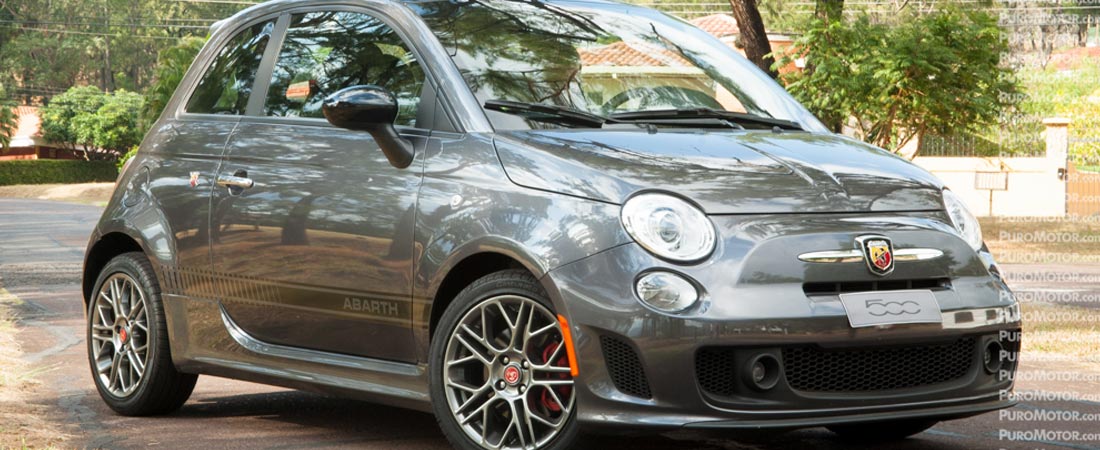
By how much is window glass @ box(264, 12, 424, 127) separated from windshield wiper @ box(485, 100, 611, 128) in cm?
38

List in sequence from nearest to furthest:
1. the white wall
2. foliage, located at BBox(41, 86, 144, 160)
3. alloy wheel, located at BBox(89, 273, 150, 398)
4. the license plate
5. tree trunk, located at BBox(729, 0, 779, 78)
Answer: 1. the license plate
2. alloy wheel, located at BBox(89, 273, 150, 398)
3. tree trunk, located at BBox(729, 0, 779, 78)
4. the white wall
5. foliage, located at BBox(41, 86, 144, 160)

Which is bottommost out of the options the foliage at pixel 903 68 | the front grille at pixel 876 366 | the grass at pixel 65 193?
the grass at pixel 65 193

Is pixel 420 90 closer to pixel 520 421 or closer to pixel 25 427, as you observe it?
pixel 520 421

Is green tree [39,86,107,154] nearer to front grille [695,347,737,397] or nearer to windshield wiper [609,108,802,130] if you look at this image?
windshield wiper [609,108,802,130]

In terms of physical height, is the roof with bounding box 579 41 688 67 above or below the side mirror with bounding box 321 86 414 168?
above

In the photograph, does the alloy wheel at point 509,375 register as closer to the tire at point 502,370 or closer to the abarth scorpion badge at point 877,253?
the tire at point 502,370

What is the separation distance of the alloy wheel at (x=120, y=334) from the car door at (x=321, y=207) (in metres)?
0.76

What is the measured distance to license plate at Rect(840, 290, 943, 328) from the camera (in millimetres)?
4520

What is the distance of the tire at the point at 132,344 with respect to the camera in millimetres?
6492

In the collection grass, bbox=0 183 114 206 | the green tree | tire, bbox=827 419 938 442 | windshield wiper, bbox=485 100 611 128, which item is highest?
windshield wiper, bbox=485 100 611 128

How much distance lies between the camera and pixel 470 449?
494cm

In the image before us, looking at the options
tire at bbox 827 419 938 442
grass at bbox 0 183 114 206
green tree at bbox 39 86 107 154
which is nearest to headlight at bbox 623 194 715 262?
tire at bbox 827 419 938 442

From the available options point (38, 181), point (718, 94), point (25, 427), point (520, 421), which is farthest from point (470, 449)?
point (38, 181)

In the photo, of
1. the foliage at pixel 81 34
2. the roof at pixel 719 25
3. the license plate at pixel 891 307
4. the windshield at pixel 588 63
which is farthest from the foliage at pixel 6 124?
the license plate at pixel 891 307
